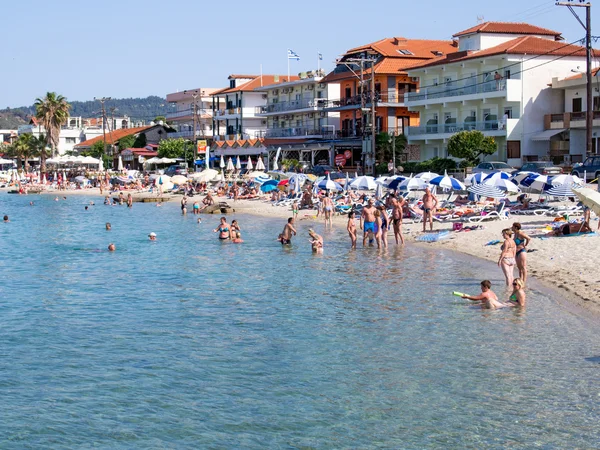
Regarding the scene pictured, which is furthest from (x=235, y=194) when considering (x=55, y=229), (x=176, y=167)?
(x=176, y=167)

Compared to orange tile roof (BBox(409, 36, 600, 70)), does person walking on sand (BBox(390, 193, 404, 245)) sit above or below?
below

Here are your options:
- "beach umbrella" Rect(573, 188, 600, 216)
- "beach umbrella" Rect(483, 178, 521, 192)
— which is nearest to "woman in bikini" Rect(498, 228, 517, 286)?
"beach umbrella" Rect(573, 188, 600, 216)

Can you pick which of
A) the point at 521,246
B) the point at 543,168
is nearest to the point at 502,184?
the point at 543,168

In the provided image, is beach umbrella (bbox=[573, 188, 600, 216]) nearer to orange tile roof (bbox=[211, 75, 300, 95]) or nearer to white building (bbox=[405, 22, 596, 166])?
white building (bbox=[405, 22, 596, 166])

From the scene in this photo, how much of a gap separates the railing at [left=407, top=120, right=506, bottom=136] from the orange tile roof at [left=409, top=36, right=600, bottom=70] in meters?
4.13

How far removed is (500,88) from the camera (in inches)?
1917

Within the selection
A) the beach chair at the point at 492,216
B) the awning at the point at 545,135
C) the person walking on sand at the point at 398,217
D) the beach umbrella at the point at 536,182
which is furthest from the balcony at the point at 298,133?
the person walking on sand at the point at 398,217

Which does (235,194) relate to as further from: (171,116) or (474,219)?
(171,116)

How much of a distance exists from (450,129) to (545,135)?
6669 mm

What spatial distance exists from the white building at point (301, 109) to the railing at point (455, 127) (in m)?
10.7

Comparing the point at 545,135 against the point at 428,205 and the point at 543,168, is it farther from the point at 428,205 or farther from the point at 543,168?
the point at 428,205

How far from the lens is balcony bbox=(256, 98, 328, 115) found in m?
68.8

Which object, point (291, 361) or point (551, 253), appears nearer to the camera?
point (291, 361)

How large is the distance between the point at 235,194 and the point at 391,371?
3878cm
